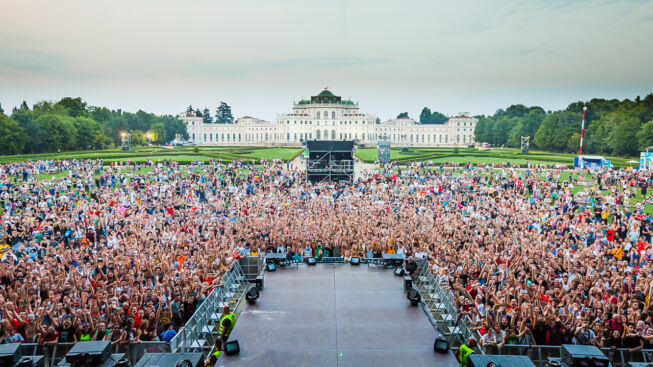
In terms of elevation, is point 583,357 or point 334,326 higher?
point 583,357

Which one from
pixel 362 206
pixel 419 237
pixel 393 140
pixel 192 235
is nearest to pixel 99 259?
pixel 192 235

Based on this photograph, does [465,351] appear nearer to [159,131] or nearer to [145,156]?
[145,156]

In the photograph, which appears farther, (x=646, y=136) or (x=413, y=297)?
(x=646, y=136)

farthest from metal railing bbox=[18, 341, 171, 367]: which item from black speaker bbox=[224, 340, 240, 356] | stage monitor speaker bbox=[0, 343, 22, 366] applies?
black speaker bbox=[224, 340, 240, 356]

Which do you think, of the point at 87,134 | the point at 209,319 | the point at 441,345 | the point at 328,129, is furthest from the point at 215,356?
the point at 328,129

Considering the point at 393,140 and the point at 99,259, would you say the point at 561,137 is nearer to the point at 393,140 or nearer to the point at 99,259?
the point at 393,140
